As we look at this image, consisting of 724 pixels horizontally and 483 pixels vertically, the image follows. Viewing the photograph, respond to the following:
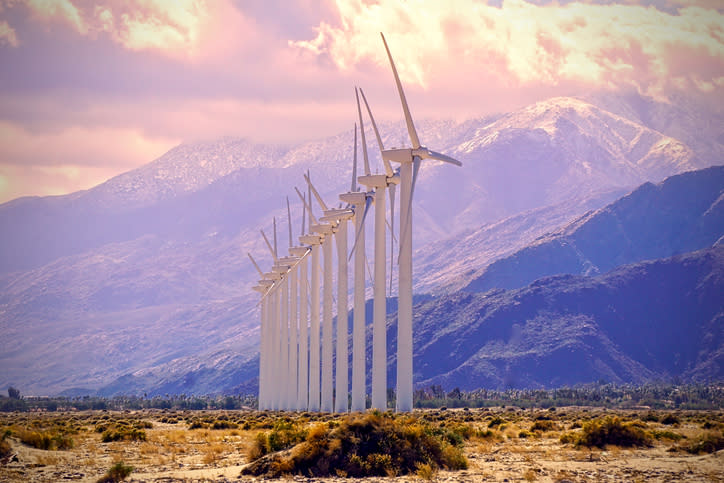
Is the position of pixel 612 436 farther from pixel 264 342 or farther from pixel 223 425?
pixel 264 342

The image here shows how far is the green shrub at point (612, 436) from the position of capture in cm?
4775

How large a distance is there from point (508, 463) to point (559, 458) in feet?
8.77

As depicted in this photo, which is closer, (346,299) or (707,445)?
(707,445)

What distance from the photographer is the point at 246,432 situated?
6656 centimetres

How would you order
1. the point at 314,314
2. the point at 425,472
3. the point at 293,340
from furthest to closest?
the point at 293,340 → the point at 314,314 → the point at 425,472

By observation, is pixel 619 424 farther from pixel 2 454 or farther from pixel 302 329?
pixel 302 329

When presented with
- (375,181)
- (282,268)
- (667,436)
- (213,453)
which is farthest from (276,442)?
(282,268)

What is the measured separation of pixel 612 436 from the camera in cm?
4831

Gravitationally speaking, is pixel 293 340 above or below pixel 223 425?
above

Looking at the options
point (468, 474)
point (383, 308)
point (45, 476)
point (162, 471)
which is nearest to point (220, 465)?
point (162, 471)

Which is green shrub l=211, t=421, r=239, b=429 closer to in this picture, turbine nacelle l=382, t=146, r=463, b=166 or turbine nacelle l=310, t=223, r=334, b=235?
turbine nacelle l=382, t=146, r=463, b=166

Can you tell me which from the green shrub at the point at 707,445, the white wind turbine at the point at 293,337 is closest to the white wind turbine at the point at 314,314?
the white wind turbine at the point at 293,337

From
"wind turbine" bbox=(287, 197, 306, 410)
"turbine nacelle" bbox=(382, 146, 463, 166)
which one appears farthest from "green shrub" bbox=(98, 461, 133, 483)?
"wind turbine" bbox=(287, 197, 306, 410)

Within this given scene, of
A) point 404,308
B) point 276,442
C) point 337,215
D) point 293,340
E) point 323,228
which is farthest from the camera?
point 293,340
